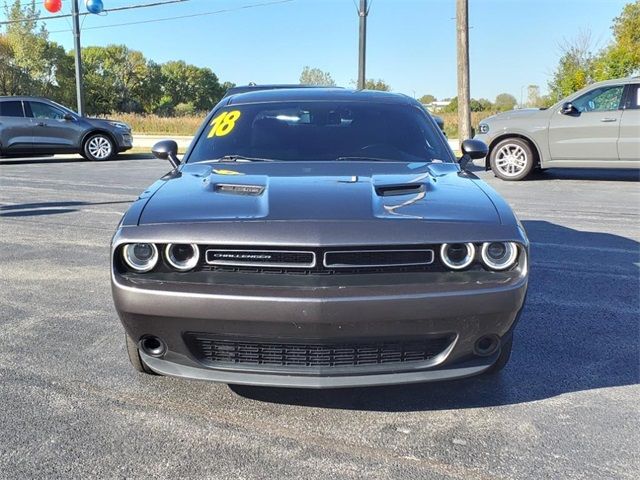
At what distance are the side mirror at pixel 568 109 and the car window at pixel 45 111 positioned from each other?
11.4m

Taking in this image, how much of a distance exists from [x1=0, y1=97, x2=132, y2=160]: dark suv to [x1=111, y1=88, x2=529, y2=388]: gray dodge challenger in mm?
13345

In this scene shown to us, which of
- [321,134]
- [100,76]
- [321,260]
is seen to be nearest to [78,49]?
[321,134]

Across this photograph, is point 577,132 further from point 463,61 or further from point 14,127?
point 14,127

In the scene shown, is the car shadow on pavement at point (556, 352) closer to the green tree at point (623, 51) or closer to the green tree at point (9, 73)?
the green tree at point (623, 51)

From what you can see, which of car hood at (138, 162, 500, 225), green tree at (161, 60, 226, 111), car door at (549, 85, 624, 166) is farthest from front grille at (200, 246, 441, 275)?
green tree at (161, 60, 226, 111)

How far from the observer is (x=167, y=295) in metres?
2.32

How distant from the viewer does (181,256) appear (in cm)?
247

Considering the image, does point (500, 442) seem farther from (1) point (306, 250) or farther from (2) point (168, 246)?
(2) point (168, 246)

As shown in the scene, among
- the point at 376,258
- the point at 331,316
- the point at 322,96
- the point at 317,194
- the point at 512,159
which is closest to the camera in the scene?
the point at 331,316

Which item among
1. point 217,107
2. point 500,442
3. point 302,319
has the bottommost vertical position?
point 500,442

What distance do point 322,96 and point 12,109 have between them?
12812 millimetres

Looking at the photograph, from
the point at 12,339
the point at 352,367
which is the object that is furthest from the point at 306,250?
the point at 12,339

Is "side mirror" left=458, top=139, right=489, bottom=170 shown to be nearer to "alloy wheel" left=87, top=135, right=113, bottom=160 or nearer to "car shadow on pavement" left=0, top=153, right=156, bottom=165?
"car shadow on pavement" left=0, top=153, right=156, bottom=165

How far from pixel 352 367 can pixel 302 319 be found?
0.33m
